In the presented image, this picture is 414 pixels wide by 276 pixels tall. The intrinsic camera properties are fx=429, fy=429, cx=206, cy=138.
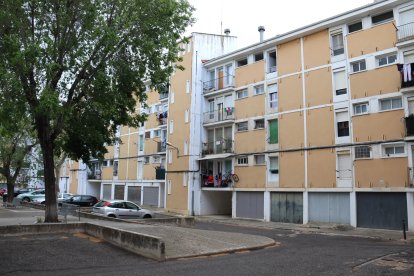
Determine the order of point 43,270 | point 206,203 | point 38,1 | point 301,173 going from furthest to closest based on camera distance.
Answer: point 206,203 → point 301,173 → point 38,1 → point 43,270

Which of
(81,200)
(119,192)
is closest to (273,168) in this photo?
(81,200)

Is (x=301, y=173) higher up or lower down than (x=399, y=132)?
lower down

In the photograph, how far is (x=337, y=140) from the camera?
90.0 ft

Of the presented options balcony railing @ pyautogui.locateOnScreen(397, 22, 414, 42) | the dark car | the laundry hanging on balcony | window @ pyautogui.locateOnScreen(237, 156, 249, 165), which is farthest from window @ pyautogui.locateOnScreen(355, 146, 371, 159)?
the dark car

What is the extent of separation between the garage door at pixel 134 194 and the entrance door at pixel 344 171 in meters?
26.1

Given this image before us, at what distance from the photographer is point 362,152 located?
2612 centimetres

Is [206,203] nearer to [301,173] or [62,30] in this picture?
[301,173]

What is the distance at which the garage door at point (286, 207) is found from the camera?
29266 mm

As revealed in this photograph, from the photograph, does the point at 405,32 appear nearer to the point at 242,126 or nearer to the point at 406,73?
the point at 406,73

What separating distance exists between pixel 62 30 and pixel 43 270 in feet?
32.4

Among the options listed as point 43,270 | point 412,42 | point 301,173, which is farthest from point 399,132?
point 43,270

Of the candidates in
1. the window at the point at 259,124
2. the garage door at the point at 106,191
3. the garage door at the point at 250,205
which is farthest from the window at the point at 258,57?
the garage door at the point at 106,191

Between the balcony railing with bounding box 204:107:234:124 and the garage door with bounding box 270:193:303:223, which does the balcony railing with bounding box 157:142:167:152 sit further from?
the garage door with bounding box 270:193:303:223

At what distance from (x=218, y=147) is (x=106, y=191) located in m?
23.1
